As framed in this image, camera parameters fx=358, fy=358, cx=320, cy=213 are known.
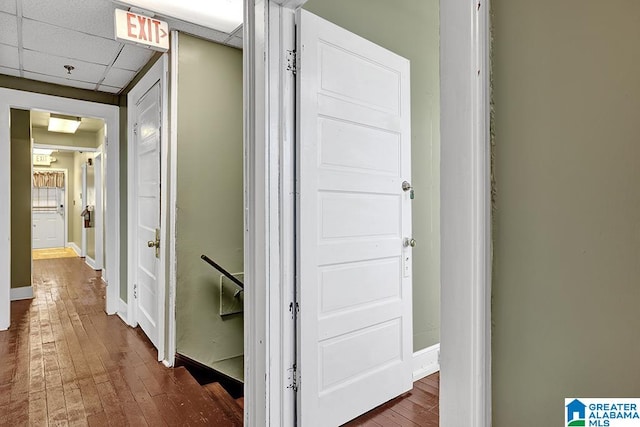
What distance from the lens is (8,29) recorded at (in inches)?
100

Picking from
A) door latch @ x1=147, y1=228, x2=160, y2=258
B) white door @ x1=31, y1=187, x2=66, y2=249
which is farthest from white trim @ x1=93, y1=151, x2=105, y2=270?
door latch @ x1=147, y1=228, x2=160, y2=258

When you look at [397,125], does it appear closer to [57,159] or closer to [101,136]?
[101,136]

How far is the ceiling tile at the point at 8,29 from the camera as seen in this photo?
7.85 ft

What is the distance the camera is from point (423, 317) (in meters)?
2.55

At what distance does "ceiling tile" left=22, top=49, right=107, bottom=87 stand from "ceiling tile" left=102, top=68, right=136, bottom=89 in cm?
7

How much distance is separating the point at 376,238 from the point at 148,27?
6.76 feet

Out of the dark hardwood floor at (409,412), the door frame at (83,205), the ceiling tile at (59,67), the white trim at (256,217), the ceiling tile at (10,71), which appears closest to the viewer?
the white trim at (256,217)

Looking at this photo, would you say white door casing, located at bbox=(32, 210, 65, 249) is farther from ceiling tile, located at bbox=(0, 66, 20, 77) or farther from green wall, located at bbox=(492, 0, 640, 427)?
green wall, located at bbox=(492, 0, 640, 427)

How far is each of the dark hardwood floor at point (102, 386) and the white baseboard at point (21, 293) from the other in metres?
0.82

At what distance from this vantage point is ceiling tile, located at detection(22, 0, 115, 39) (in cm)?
222

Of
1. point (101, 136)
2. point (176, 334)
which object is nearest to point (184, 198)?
point (176, 334)

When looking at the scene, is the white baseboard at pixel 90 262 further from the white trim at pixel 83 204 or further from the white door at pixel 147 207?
the white door at pixel 147 207

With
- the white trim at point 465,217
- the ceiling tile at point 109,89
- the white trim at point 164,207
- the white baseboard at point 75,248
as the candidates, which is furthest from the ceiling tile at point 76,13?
the white baseboard at point 75,248

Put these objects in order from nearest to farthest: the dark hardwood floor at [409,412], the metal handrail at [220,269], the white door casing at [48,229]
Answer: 1. the dark hardwood floor at [409,412]
2. the metal handrail at [220,269]
3. the white door casing at [48,229]
